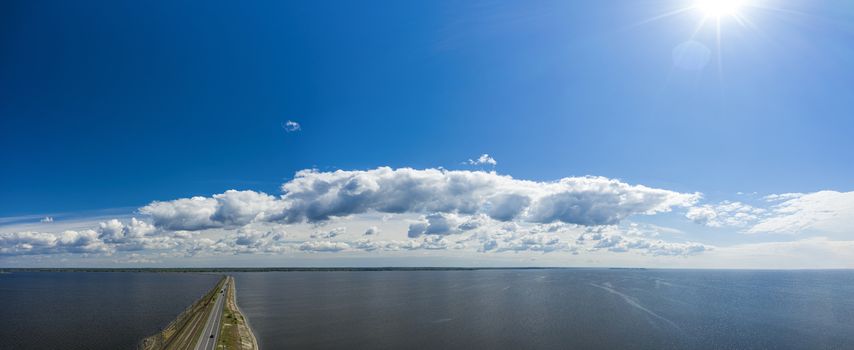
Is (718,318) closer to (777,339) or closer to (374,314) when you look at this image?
(777,339)

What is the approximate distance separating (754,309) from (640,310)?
123ft

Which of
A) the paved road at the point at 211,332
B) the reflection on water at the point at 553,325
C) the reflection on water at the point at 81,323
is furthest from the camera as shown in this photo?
the reflection on water at the point at 553,325

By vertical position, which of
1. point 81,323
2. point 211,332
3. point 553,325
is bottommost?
point 81,323

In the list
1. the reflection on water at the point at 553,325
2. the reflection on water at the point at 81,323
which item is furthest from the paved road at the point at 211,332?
the reflection on water at the point at 81,323

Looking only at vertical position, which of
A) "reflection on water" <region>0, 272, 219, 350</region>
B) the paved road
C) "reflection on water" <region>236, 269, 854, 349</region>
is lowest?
"reflection on water" <region>0, 272, 219, 350</region>

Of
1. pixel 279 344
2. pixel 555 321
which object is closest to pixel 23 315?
pixel 279 344

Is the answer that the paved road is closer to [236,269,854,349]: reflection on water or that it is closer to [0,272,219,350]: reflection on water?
[236,269,854,349]: reflection on water

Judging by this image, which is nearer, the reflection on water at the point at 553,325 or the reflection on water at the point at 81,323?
the reflection on water at the point at 81,323

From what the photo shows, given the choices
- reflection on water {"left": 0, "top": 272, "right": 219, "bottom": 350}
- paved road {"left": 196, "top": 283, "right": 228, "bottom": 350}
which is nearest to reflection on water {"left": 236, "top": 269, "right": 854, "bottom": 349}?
paved road {"left": 196, "top": 283, "right": 228, "bottom": 350}

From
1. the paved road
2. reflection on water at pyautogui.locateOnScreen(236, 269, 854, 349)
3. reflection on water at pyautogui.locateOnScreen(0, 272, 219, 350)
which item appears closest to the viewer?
the paved road

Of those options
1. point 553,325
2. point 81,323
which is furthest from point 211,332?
point 553,325

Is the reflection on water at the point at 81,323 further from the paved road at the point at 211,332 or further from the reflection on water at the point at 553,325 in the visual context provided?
the reflection on water at the point at 553,325

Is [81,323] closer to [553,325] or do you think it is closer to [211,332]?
[211,332]

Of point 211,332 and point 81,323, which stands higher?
point 211,332
